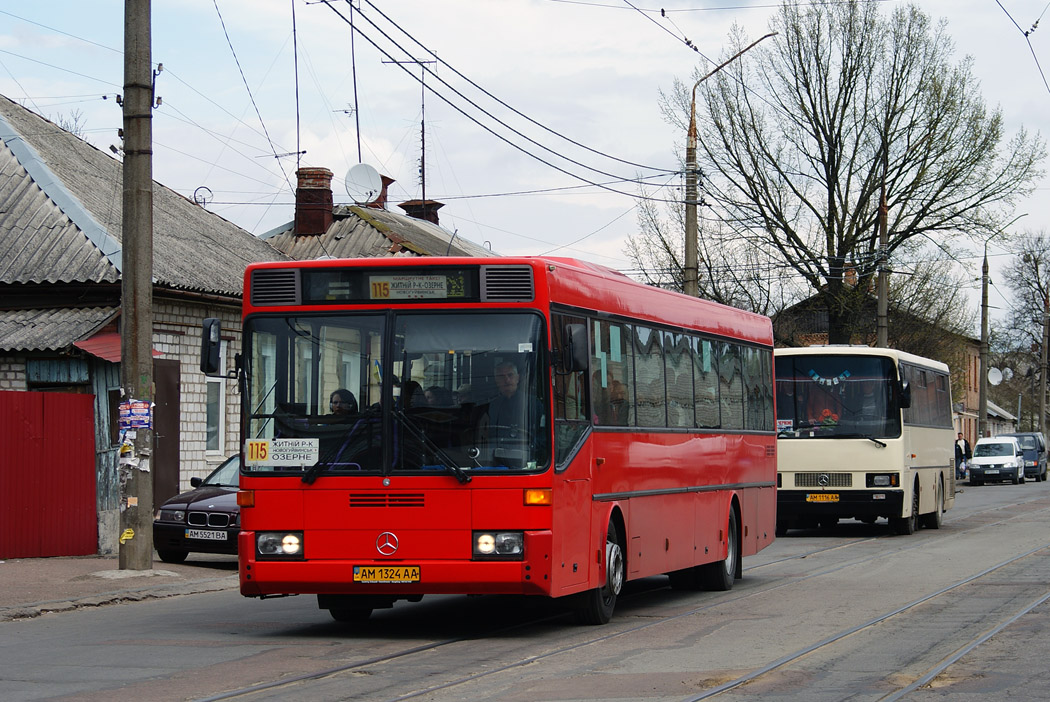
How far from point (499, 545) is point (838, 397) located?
1511cm

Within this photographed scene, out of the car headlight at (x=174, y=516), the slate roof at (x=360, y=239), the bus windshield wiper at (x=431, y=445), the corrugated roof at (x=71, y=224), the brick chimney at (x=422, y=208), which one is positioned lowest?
the car headlight at (x=174, y=516)

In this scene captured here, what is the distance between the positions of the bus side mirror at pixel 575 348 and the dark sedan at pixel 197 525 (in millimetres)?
7953

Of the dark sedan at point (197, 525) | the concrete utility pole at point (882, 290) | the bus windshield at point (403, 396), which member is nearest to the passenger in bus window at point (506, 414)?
the bus windshield at point (403, 396)

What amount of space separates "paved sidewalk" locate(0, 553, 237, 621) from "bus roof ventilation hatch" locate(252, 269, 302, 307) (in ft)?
13.2

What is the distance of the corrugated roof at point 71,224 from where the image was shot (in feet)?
75.3

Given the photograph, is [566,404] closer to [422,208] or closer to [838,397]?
[838,397]

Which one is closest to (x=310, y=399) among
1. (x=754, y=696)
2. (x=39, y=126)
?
(x=754, y=696)

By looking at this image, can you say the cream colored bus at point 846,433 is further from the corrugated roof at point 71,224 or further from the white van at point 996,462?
the white van at point 996,462

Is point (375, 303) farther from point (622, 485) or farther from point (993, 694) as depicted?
point (993, 694)

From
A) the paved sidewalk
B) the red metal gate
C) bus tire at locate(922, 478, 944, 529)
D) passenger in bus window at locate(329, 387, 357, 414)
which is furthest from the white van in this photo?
passenger in bus window at locate(329, 387, 357, 414)

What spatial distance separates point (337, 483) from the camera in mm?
11117

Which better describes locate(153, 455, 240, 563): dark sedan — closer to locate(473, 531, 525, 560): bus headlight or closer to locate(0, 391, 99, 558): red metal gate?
locate(0, 391, 99, 558): red metal gate

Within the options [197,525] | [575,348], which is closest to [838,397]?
[197,525]

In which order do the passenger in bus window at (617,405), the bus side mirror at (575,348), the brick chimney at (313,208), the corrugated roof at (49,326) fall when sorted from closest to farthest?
the bus side mirror at (575,348) → the passenger in bus window at (617,405) → the corrugated roof at (49,326) → the brick chimney at (313,208)
